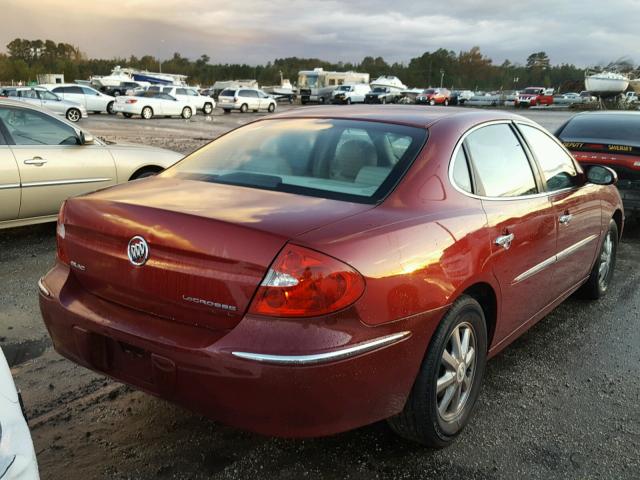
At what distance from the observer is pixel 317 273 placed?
2082mm

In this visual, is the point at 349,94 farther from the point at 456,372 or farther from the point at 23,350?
the point at 456,372

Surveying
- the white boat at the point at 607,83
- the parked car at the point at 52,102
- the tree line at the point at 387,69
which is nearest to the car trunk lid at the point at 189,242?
the parked car at the point at 52,102

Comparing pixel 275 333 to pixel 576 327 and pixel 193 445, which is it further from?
pixel 576 327

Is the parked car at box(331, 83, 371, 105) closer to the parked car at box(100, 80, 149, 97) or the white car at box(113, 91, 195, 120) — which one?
the parked car at box(100, 80, 149, 97)

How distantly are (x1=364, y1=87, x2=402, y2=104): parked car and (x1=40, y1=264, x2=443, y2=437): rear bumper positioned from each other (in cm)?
4820

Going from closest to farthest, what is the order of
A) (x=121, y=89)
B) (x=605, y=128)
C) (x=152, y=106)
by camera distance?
(x=605, y=128)
(x=152, y=106)
(x=121, y=89)

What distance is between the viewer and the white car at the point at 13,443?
1529 mm

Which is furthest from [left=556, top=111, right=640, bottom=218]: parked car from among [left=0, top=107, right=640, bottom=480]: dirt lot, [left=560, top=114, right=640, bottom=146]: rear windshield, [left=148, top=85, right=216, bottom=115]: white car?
[left=148, top=85, right=216, bottom=115]: white car

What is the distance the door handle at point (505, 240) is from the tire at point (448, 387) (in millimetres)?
341

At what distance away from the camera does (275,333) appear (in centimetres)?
208

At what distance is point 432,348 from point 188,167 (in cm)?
167

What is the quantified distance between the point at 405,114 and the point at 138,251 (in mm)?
1734

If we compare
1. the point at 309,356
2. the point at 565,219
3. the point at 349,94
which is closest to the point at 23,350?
the point at 309,356

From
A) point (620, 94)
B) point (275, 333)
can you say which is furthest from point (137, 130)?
point (620, 94)
